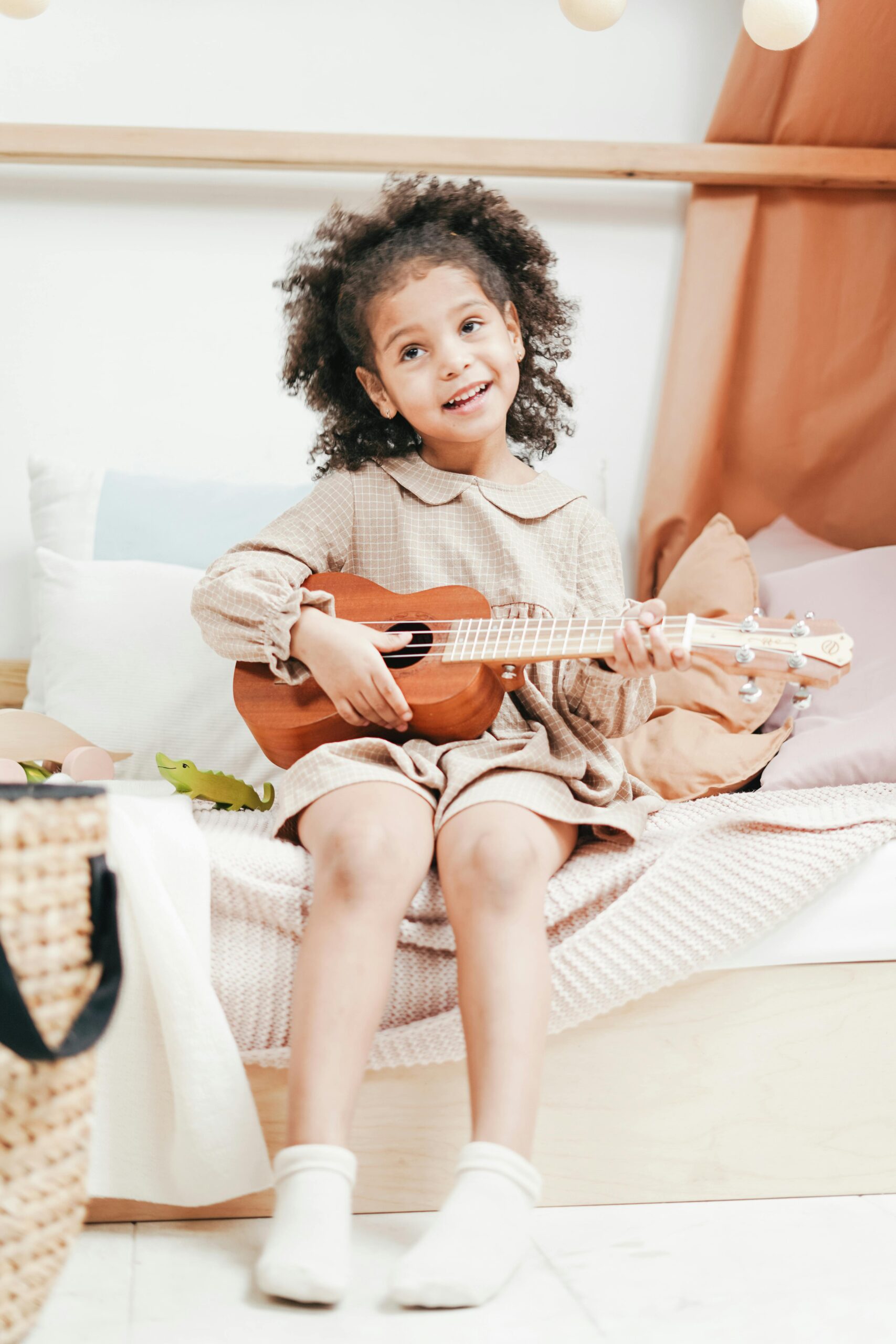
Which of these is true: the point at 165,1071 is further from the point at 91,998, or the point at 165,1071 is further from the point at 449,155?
the point at 449,155

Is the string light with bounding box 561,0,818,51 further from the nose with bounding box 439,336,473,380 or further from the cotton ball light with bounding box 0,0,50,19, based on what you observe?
the nose with bounding box 439,336,473,380

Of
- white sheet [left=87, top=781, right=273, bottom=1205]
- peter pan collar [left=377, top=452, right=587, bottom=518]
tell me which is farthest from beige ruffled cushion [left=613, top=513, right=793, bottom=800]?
white sheet [left=87, top=781, right=273, bottom=1205]

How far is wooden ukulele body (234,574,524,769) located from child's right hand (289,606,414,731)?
2 cm

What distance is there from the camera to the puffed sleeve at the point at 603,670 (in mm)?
1057

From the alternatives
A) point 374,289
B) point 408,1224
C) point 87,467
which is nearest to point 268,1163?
point 408,1224

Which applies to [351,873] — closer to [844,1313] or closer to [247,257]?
[844,1313]

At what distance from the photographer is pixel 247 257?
5.53 ft

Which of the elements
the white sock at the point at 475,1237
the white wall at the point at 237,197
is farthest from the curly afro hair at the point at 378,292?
the white sock at the point at 475,1237

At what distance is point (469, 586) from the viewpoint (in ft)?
3.72

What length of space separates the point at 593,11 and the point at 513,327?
333 mm

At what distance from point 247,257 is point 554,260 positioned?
0.52m

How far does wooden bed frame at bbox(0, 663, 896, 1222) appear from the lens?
90 cm

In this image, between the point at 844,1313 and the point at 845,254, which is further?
the point at 845,254

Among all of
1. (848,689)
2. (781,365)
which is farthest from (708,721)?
(781,365)
